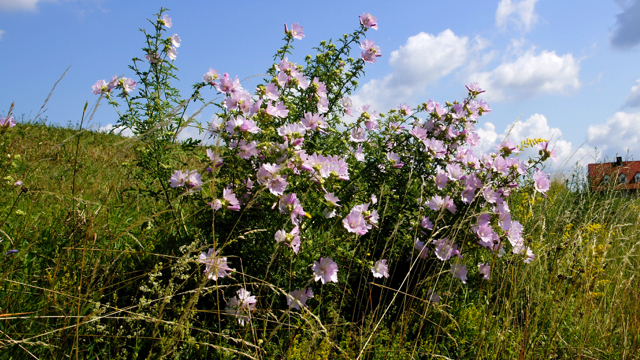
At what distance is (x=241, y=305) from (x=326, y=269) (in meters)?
0.44

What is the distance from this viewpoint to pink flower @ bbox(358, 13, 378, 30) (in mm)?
2613

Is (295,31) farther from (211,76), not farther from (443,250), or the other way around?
(443,250)

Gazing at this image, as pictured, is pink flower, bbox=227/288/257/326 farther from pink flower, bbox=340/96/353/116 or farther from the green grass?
pink flower, bbox=340/96/353/116

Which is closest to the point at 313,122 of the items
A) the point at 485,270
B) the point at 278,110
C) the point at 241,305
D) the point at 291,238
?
the point at 278,110

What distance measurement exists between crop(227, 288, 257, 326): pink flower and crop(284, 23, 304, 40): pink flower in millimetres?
1639

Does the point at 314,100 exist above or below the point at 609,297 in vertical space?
above

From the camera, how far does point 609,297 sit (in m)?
2.93

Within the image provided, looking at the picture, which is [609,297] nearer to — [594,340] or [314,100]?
→ [594,340]

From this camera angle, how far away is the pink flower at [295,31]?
2.50 metres

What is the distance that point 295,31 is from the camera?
252cm

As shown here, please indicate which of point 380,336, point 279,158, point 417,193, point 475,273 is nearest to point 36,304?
point 279,158

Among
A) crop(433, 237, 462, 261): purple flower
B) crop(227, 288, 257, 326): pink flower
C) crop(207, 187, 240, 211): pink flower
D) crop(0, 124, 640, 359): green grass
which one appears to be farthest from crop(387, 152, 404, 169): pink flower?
crop(227, 288, 257, 326): pink flower

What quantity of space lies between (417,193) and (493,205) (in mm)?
474

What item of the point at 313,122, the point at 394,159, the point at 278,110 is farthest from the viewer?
the point at 394,159
